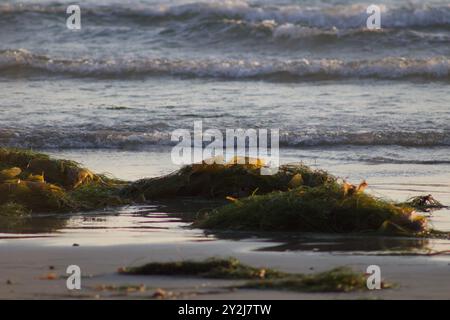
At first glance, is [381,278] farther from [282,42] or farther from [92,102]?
[282,42]

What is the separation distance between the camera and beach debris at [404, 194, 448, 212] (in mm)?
7957

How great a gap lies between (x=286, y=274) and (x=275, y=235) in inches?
48.7

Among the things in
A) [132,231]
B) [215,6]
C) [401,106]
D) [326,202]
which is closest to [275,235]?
[326,202]

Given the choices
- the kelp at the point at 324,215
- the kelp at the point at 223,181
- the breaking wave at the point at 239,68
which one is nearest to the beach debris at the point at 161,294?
the kelp at the point at 324,215

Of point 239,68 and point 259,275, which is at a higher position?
point 239,68

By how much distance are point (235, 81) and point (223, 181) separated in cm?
897

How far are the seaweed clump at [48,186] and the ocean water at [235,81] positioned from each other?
4.13ft

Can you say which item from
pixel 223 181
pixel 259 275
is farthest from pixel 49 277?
pixel 223 181

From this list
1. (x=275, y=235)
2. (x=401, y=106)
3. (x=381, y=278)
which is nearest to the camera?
(x=381, y=278)

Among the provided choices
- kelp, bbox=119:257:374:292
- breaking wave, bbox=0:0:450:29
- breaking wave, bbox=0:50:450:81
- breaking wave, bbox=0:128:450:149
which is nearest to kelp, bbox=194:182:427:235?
kelp, bbox=119:257:374:292

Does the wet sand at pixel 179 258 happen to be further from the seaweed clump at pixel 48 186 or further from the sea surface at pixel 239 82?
the sea surface at pixel 239 82

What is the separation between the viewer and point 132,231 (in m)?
7.17

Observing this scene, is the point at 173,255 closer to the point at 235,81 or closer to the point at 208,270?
the point at 208,270

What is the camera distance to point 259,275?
18.6 feet
